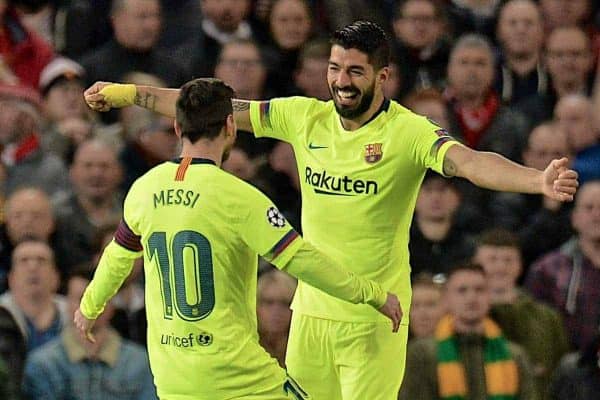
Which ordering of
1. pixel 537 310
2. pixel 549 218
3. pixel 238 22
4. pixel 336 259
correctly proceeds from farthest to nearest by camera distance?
pixel 238 22 → pixel 549 218 → pixel 537 310 → pixel 336 259

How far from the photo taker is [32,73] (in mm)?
11195

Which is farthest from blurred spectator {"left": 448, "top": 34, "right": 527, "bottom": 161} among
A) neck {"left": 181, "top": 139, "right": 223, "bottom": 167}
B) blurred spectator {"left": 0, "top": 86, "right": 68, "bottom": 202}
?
neck {"left": 181, "top": 139, "right": 223, "bottom": 167}

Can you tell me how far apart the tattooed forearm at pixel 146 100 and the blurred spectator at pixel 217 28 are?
366 centimetres

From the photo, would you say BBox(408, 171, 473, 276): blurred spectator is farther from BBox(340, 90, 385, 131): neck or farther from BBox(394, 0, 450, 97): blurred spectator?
BBox(340, 90, 385, 131): neck

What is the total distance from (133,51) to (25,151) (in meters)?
1.17

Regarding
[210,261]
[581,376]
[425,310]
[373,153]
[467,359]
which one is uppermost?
[373,153]

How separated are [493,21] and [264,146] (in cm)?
227

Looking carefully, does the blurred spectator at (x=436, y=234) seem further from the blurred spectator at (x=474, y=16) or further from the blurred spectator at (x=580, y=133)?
the blurred spectator at (x=474, y=16)

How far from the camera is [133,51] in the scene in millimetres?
11039

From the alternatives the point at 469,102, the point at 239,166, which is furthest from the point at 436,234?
the point at 469,102

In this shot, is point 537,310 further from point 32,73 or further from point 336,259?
point 32,73

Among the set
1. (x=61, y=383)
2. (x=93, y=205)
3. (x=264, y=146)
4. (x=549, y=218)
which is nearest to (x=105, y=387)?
(x=61, y=383)

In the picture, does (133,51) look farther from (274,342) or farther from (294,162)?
(274,342)

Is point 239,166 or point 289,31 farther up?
point 289,31
